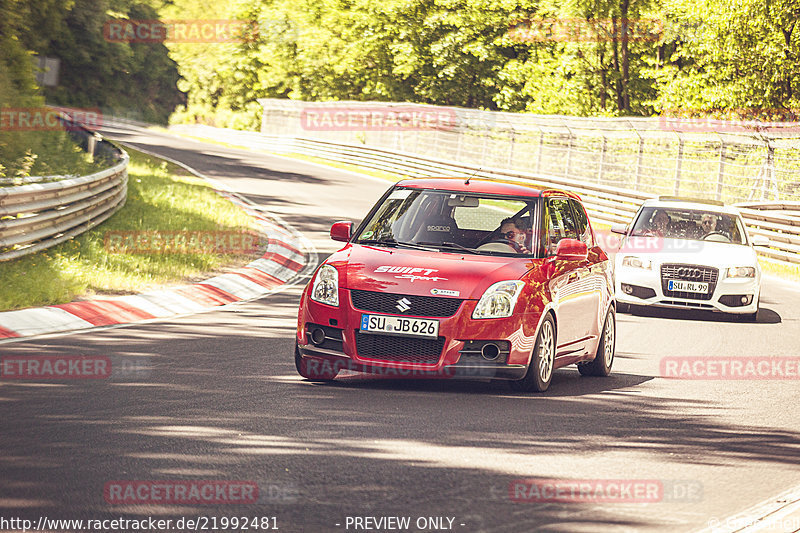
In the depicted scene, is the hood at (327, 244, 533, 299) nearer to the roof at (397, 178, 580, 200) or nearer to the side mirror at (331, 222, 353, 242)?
the side mirror at (331, 222, 353, 242)

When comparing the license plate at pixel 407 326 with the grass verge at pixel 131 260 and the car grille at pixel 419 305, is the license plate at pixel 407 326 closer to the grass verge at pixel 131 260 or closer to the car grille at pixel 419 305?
the car grille at pixel 419 305

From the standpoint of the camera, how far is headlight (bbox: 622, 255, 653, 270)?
1555 centimetres

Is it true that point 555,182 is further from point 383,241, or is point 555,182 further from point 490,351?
point 490,351

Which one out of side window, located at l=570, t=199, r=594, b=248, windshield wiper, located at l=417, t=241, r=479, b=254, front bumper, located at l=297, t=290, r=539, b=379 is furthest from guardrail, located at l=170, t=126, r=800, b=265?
front bumper, located at l=297, t=290, r=539, b=379

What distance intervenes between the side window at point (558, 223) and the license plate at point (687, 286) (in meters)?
5.46

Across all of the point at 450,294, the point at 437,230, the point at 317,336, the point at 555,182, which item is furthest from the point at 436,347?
the point at 555,182

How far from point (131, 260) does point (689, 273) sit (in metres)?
7.60

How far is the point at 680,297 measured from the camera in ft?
50.6

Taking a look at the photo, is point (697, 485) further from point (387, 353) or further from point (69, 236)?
point (69, 236)

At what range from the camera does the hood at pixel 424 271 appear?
8.24 metres

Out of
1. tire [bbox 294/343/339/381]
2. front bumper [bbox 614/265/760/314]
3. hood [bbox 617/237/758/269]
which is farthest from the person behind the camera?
hood [bbox 617/237/758/269]

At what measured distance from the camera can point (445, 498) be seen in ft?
18.3

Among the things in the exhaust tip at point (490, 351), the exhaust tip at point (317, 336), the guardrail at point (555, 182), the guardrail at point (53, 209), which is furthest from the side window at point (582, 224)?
the guardrail at point (53, 209)

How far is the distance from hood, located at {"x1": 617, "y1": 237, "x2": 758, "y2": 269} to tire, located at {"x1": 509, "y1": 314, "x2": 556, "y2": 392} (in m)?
6.99
